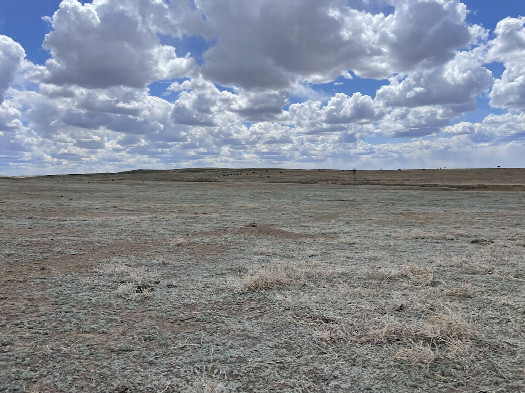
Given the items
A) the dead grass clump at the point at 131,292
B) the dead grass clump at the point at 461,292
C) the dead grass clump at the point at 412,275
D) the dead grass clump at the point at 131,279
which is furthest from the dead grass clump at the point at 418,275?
the dead grass clump at the point at 131,279

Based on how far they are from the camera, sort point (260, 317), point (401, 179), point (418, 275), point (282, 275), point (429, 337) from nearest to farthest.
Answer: point (429, 337)
point (260, 317)
point (282, 275)
point (418, 275)
point (401, 179)

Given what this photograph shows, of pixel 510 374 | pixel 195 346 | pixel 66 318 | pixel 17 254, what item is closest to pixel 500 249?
pixel 510 374

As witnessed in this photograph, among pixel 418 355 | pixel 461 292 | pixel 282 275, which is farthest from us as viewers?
pixel 282 275

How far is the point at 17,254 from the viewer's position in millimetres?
11695

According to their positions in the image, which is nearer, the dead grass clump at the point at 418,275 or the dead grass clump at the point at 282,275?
the dead grass clump at the point at 282,275

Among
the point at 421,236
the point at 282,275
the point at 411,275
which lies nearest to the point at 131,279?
the point at 282,275

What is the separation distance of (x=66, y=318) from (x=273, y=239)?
32.6 ft

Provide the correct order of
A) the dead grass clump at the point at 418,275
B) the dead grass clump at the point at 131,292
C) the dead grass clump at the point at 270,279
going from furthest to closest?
1. the dead grass clump at the point at 418,275
2. the dead grass clump at the point at 270,279
3. the dead grass clump at the point at 131,292

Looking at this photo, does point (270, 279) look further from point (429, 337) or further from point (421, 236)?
point (421, 236)

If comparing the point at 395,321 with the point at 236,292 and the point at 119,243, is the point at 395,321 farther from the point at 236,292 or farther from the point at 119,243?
the point at 119,243

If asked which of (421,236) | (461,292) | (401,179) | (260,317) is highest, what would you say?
(401,179)

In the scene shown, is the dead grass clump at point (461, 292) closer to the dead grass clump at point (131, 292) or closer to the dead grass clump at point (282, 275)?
the dead grass clump at point (282, 275)

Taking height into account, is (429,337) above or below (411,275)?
above

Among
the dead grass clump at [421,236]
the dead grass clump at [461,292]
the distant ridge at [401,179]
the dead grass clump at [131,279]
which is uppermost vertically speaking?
the distant ridge at [401,179]
